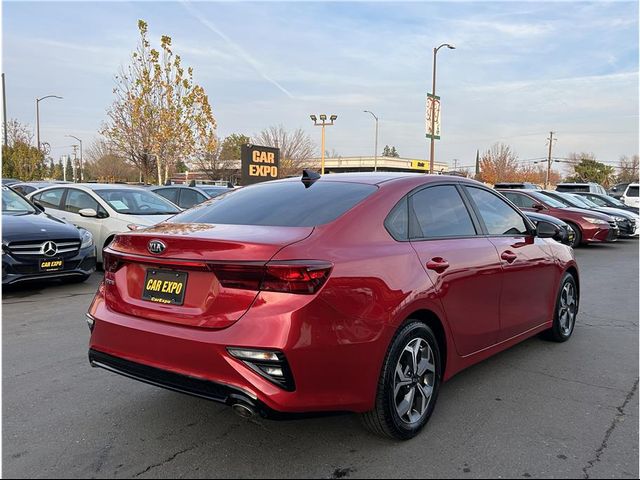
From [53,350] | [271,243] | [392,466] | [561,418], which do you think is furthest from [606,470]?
[53,350]

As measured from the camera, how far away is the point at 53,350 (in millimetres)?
4762

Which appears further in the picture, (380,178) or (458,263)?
(380,178)

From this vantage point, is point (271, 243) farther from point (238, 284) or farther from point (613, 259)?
point (613, 259)

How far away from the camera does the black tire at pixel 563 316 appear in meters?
5.16

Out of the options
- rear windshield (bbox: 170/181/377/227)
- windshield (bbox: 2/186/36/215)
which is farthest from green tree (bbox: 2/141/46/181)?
rear windshield (bbox: 170/181/377/227)

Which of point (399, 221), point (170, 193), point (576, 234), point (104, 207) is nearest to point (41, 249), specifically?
point (104, 207)

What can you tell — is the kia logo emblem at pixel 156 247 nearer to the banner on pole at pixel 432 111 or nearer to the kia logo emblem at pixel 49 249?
the kia logo emblem at pixel 49 249

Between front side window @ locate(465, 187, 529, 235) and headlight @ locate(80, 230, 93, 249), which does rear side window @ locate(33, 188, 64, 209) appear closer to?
headlight @ locate(80, 230, 93, 249)

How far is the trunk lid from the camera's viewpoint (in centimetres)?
274

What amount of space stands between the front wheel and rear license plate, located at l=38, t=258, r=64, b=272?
597 cm

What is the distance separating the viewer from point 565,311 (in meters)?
5.36

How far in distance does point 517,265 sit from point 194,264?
2.71 metres

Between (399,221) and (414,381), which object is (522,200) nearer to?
(399,221)

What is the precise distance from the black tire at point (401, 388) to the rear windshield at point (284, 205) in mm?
825
